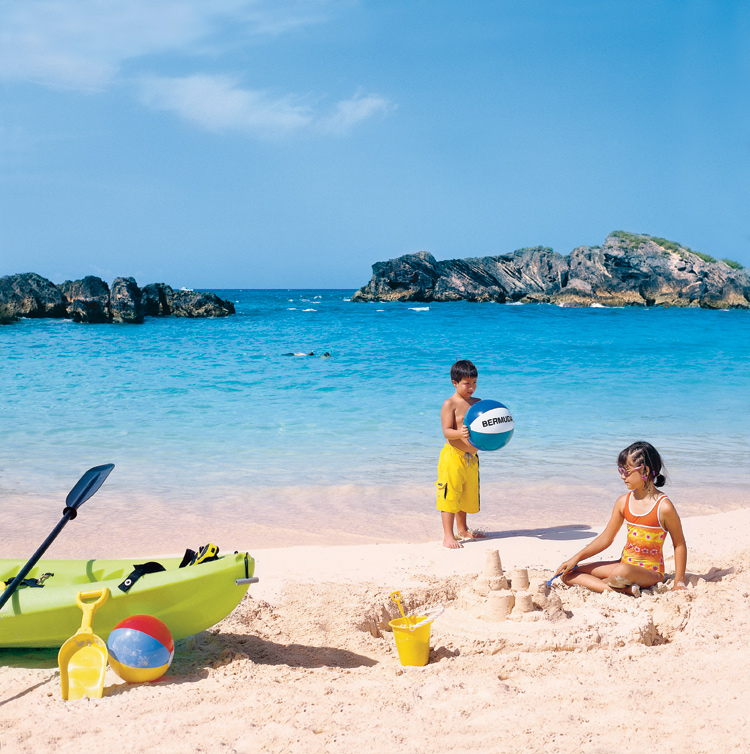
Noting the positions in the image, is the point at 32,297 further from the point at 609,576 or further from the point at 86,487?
the point at 609,576

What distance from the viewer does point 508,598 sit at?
4109mm

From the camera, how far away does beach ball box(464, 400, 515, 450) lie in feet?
18.4

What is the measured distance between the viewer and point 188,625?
3.51m

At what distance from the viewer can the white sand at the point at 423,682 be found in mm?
2764

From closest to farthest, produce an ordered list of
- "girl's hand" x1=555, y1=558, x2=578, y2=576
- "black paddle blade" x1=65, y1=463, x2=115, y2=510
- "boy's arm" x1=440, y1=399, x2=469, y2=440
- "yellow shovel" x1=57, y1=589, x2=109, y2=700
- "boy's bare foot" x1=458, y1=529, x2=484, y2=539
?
"yellow shovel" x1=57, y1=589, x2=109, y2=700
"black paddle blade" x1=65, y1=463, x2=115, y2=510
"girl's hand" x1=555, y1=558, x2=578, y2=576
"boy's arm" x1=440, y1=399, x2=469, y2=440
"boy's bare foot" x1=458, y1=529, x2=484, y2=539

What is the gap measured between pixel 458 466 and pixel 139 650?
3.34 m

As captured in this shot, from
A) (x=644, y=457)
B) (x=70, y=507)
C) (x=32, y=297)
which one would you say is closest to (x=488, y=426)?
(x=644, y=457)

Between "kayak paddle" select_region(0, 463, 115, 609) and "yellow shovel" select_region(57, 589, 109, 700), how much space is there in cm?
44

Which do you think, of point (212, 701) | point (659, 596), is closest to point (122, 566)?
A: point (212, 701)

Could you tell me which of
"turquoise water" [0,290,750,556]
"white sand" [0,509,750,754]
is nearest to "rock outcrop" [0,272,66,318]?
"turquoise water" [0,290,750,556]

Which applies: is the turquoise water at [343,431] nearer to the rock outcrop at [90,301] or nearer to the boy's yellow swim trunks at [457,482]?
the boy's yellow swim trunks at [457,482]

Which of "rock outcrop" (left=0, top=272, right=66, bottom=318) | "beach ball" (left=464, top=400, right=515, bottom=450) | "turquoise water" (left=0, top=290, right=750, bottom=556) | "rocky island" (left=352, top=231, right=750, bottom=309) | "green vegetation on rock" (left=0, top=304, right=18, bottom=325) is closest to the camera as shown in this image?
"beach ball" (left=464, top=400, right=515, bottom=450)

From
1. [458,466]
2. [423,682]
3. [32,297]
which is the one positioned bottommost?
[423,682]

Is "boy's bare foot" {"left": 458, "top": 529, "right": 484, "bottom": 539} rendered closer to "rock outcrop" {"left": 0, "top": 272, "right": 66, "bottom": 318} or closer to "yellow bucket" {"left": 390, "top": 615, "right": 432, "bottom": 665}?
"yellow bucket" {"left": 390, "top": 615, "right": 432, "bottom": 665}
